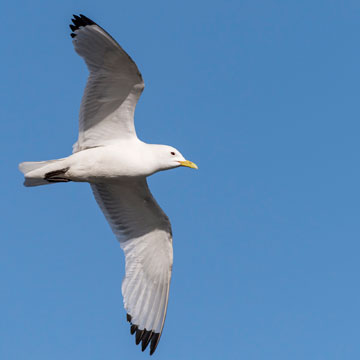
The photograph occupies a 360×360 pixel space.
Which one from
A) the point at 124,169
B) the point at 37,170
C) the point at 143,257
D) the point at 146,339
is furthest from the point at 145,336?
the point at 37,170

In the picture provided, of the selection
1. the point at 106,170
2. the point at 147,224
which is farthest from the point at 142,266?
the point at 106,170

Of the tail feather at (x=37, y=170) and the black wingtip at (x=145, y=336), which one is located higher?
the tail feather at (x=37, y=170)

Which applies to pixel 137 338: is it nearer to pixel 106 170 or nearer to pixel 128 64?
pixel 106 170

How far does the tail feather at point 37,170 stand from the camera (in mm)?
11211

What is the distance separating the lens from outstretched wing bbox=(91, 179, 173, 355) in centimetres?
1232

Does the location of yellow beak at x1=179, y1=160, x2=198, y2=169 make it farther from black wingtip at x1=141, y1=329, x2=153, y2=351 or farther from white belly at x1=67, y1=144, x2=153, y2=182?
black wingtip at x1=141, y1=329, x2=153, y2=351

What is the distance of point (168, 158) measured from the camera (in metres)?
11.1

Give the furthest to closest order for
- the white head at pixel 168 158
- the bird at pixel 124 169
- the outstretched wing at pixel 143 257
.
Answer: the outstretched wing at pixel 143 257 → the white head at pixel 168 158 → the bird at pixel 124 169

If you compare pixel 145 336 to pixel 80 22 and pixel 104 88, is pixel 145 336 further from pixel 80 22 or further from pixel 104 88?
pixel 80 22

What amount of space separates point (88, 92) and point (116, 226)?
2.60 meters


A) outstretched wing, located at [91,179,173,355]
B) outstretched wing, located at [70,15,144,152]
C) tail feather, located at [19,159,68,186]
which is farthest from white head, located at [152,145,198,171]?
tail feather, located at [19,159,68,186]

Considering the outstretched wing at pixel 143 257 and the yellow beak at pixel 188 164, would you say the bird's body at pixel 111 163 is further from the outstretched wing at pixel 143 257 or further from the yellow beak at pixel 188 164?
the outstretched wing at pixel 143 257

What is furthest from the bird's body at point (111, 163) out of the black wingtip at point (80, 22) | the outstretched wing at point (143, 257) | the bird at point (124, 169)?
the black wingtip at point (80, 22)

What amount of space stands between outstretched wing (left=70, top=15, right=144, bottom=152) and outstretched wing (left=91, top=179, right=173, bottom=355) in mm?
1162
